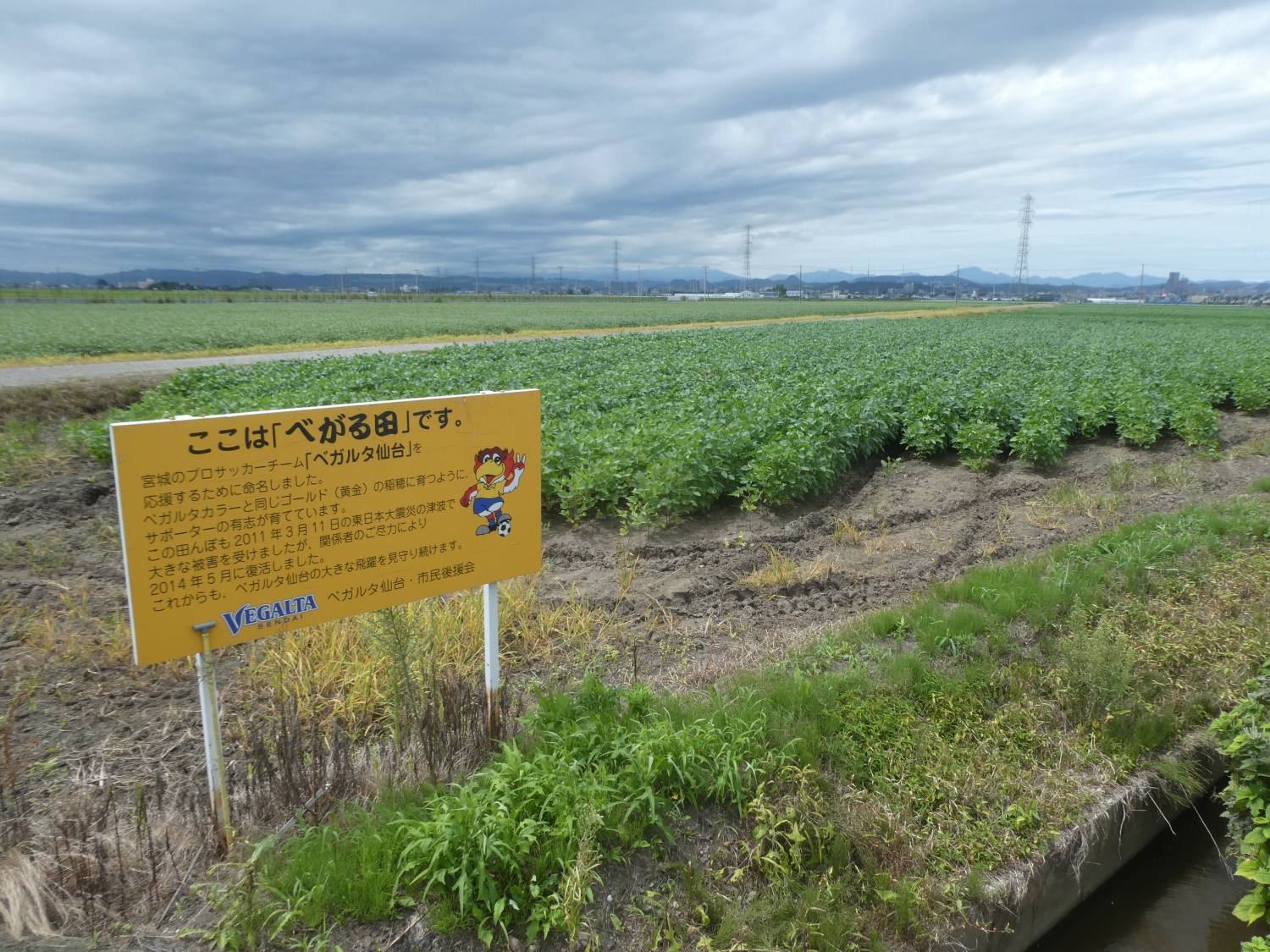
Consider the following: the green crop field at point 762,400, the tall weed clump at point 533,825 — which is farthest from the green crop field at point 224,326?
the tall weed clump at point 533,825

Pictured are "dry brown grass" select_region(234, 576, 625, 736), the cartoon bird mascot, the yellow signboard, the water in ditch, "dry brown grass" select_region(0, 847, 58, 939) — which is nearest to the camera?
"dry brown grass" select_region(0, 847, 58, 939)

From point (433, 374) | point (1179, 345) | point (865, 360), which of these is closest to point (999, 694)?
point (433, 374)

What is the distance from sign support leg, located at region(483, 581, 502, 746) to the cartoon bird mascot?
1.13 feet

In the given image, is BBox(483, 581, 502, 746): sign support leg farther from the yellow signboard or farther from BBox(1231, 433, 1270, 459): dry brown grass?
BBox(1231, 433, 1270, 459): dry brown grass

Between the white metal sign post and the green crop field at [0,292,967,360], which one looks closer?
the white metal sign post

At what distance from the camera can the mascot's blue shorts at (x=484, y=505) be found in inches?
149

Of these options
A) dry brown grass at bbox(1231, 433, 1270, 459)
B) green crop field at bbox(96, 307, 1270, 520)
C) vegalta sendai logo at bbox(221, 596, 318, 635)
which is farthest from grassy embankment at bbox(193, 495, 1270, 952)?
dry brown grass at bbox(1231, 433, 1270, 459)

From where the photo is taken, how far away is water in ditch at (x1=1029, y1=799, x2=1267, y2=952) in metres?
4.10

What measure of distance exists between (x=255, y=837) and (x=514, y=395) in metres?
2.35

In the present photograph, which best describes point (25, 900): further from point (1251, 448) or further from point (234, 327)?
point (234, 327)

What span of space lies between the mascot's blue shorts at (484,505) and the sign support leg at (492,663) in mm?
410

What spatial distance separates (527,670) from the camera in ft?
16.1

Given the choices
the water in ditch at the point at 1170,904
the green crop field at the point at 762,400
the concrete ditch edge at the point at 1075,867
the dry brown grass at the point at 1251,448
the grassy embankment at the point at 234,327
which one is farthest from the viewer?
the grassy embankment at the point at 234,327

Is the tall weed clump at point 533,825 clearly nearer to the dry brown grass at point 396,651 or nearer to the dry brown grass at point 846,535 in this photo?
the dry brown grass at point 396,651
